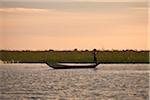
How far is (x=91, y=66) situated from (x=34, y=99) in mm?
22016

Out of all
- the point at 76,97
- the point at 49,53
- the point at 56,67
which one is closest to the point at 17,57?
the point at 49,53

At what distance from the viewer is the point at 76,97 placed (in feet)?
54.0

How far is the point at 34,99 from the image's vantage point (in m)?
15.3

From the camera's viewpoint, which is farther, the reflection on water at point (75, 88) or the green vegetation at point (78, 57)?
the green vegetation at point (78, 57)

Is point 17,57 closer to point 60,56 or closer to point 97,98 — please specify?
point 60,56

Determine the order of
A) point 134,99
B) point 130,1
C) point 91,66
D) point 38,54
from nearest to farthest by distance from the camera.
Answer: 1. point 130,1
2. point 134,99
3. point 91,66
4. point 38,54

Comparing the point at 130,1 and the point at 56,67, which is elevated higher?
the point at 130,1

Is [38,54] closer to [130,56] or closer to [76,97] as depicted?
[130,56]

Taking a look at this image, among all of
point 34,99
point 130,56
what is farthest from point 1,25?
point 130,56

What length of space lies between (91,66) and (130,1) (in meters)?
22.6

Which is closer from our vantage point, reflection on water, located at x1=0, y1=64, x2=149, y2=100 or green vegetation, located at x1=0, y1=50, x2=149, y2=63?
reflection on water, located at x1=0, y1=64, x2=149, y2=100

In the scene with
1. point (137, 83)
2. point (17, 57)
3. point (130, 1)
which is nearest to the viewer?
point (130, 1)

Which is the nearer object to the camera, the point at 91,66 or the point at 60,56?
the point at 91,66

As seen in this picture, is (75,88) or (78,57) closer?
(75,88)
